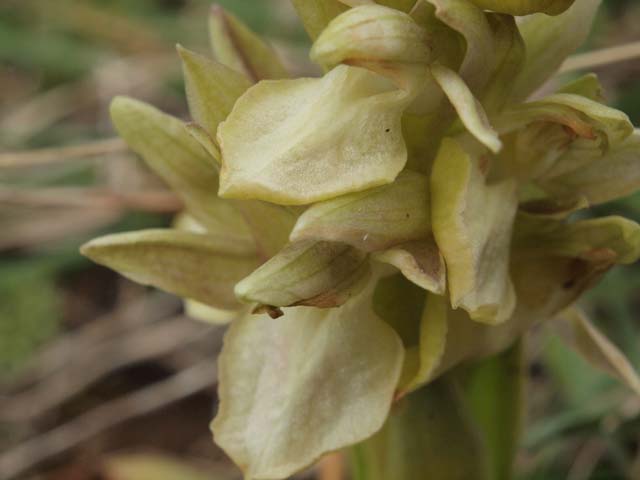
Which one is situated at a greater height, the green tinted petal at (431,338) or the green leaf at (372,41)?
Result: the green leaf at (372,41)

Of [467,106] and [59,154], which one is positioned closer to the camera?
[467,106]

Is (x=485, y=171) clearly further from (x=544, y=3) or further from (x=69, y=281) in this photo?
(x=69, y=281)

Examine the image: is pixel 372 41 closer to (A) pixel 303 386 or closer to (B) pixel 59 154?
(A) pixel 303 386

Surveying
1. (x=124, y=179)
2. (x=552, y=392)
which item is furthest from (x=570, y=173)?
(x=124, y=179)

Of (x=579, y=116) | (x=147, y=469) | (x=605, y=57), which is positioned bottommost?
(x=147, y=469)

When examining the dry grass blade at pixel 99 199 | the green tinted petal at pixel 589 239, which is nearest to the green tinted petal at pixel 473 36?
the green tinted petal at pixel 589 239

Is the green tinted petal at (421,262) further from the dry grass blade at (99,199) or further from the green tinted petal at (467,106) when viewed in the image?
the dry grass blade at (99,199)

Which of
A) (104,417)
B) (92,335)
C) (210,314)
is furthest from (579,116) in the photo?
(92,335)
